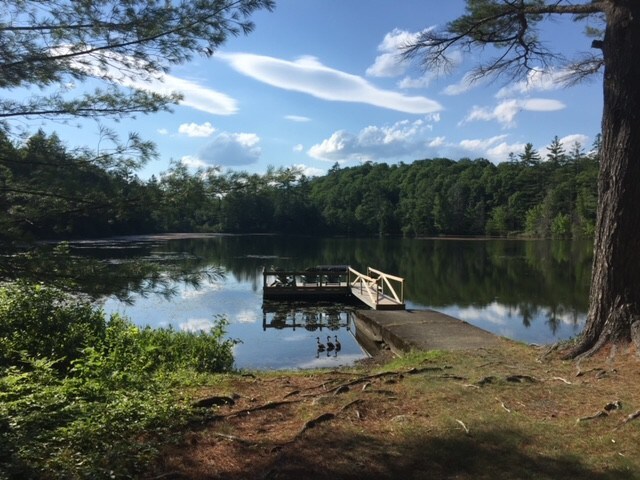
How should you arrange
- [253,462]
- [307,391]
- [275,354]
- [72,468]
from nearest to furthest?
[72,468]
[253,462]
[307,391]
[275,354]

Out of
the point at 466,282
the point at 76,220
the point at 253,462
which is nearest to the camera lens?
the point at 253,462

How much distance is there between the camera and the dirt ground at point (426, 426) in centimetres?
393

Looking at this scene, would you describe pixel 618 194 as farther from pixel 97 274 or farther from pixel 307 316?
pixel 307 316

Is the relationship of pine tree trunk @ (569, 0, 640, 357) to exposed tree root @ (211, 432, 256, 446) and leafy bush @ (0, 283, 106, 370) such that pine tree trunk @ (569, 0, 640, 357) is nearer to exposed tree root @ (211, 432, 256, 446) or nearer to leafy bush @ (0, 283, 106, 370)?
exposed tree root @ (211, 432, 256, 446)

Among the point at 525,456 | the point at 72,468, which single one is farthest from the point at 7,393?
the point at 525,456

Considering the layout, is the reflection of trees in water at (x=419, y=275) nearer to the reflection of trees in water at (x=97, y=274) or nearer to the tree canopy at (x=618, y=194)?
the reflection of trees in water at (x=97, y=274)

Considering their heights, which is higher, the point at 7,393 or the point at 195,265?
the point at 195,265

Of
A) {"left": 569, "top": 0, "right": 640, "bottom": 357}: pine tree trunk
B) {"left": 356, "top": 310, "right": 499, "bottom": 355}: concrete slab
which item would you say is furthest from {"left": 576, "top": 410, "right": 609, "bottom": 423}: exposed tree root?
{"left": 356, "top": 310, "right": 499, "bottom": 355}: concrete slab

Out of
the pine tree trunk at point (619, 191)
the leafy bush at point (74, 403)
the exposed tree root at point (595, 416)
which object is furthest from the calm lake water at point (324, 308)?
the pine tree trunk at point (619, 191)

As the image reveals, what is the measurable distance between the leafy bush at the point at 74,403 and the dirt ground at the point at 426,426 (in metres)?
0.38

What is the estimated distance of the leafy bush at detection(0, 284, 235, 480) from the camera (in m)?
3.79

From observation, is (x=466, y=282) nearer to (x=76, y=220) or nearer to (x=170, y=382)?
(x=170, y=382)

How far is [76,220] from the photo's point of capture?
474 centimetres

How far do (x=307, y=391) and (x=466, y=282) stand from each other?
77.4ft
